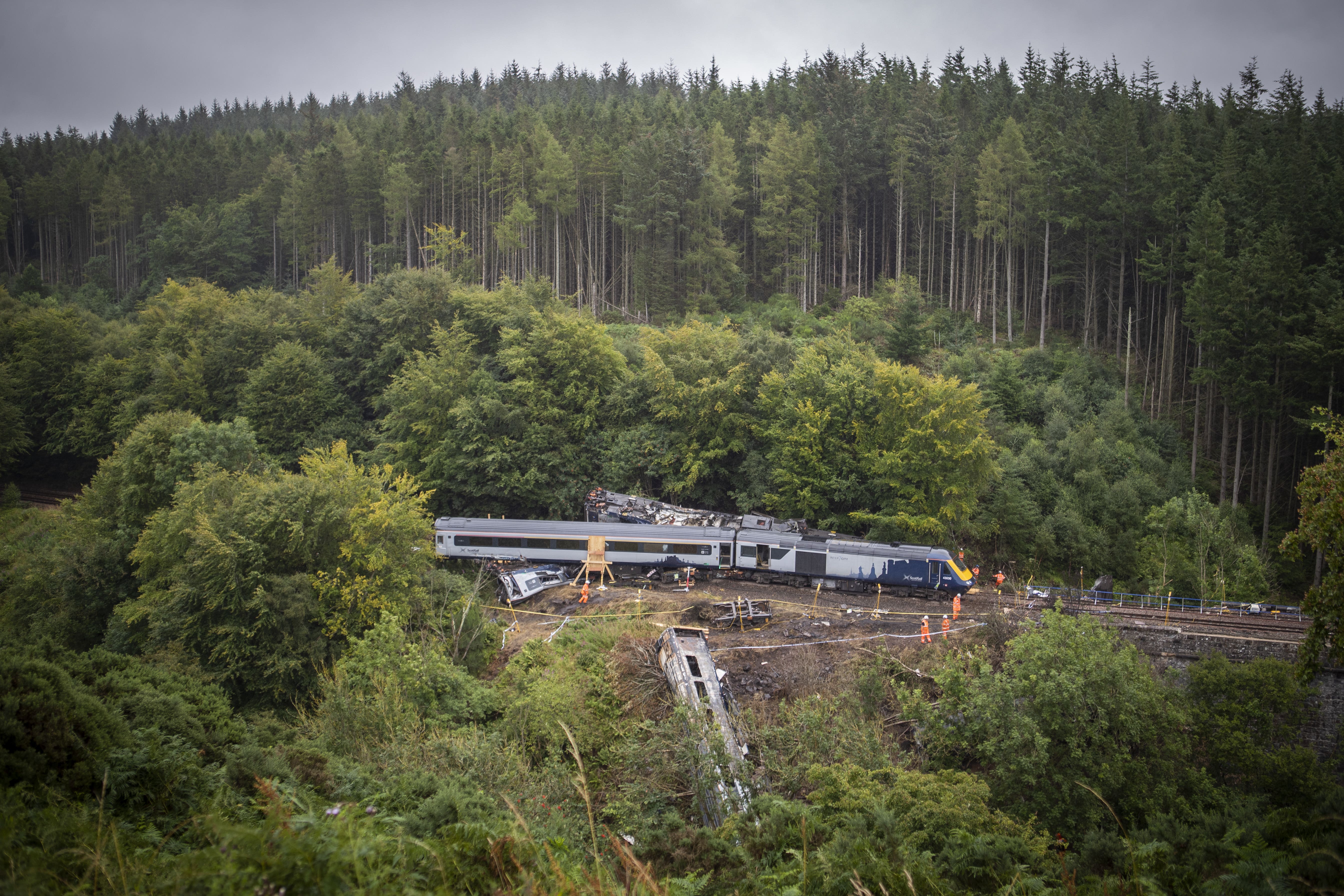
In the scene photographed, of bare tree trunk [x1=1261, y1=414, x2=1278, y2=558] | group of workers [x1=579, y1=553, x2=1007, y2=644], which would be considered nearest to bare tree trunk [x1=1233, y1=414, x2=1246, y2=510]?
bare tree trunk [x1=1261, y1=414, x2=1278, y2=558]

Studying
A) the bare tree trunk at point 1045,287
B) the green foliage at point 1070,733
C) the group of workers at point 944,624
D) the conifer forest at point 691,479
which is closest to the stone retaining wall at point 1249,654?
the conifer forest at point 691,479

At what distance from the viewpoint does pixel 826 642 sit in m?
22.7

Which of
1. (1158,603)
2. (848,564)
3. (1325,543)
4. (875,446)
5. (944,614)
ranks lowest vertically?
(1158,603)

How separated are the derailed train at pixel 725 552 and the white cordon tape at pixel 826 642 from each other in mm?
4087

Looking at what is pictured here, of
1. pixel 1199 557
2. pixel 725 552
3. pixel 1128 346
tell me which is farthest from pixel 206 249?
pixel 1199 557

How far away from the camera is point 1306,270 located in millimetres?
36781

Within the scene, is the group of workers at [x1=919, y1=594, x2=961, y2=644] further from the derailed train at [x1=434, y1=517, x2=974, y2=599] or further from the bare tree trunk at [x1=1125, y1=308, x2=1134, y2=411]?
the bare tree trunk at [x1=1125, y1=308, x2=1134, y2=411]

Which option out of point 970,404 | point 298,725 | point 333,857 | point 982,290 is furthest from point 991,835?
point 982,290

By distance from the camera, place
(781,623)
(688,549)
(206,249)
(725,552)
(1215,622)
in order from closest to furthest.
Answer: (1215,622), (781,623), (725,552), (688,549), (206,249)

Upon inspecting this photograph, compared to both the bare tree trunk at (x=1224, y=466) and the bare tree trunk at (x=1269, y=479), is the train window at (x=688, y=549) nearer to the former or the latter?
the bare tree trunk at (x=1269, y=479)

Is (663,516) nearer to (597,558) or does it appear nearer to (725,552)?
(597,558)

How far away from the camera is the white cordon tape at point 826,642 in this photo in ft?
74.0

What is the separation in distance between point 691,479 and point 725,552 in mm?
6352

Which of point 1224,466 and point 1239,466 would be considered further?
point 1224,466
